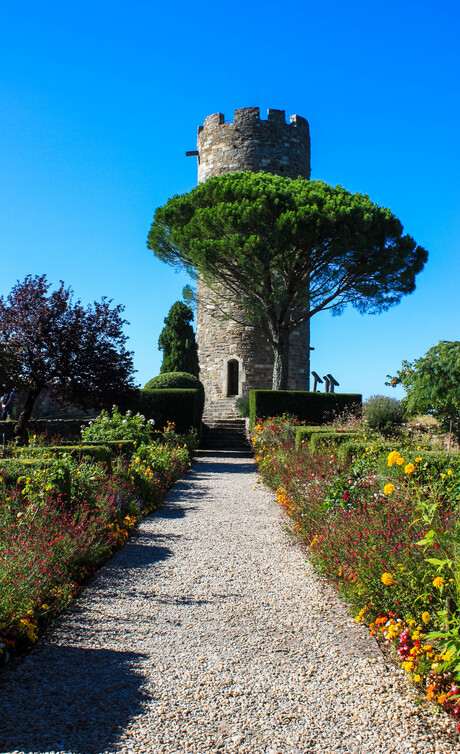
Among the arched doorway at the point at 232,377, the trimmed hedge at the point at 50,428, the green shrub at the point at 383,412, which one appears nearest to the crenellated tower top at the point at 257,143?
the arched doorway at the point at 232,377

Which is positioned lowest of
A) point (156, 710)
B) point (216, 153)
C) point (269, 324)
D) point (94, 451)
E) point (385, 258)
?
point (156, 710)

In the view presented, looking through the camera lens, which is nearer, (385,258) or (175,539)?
(175,539)

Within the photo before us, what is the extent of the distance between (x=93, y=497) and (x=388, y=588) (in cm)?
365

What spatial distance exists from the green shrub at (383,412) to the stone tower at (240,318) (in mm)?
7481

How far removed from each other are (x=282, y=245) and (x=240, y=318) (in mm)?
4863

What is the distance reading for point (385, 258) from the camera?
58.7 ft

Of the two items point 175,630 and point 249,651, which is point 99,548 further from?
point 249,651

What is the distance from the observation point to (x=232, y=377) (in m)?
22.2

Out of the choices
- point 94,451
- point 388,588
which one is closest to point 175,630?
point 388,588

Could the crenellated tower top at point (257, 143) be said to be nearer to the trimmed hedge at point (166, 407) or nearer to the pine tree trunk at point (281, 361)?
the pine tree trunk at point (281, 361)

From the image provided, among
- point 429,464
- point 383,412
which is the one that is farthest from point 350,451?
point 383,412

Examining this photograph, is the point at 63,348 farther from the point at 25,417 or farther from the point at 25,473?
the point at 25,473

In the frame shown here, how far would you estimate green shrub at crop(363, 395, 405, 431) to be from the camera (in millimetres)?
14180

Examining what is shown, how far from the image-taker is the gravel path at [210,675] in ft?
8.63
